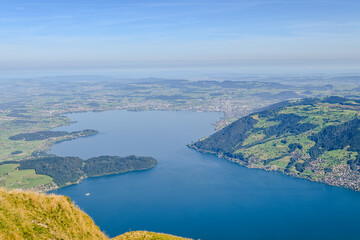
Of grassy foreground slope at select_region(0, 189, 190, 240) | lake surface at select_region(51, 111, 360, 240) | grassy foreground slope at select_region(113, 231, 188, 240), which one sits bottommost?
lake surface at select_region(51, 111, 360, 240)

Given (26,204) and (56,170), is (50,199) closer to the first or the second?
(26,204)

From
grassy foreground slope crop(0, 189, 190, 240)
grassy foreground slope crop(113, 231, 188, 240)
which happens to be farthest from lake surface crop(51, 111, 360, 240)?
grassy foreground slope crop(0, 189, 190, 240)

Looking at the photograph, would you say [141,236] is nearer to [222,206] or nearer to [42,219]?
[42,219]

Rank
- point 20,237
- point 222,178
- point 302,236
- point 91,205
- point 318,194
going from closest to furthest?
1. point 20,237
2. point 302,236
3. point 91,205
4. point 318,194
5. point 222,178

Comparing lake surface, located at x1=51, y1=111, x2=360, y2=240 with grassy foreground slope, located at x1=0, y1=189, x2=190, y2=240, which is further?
lake surface, located at x1=51, y1=111, x2=360, y2=240

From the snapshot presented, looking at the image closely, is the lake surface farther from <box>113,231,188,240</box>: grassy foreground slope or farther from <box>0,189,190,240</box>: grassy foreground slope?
<box>0,189,190,240</box>: grassy foreground slope

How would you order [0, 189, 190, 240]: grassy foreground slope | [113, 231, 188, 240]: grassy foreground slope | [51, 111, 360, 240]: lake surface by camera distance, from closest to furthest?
[0, 189, 190, 240]: grassy foreground slope → [113, 231, 188, 240]: grassy foreground slope → [51, 111, 360, 240]: lake surface

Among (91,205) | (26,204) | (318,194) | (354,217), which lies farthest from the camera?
(318,194)

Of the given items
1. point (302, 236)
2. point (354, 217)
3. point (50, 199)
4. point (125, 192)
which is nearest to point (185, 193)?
point (125, 192)
